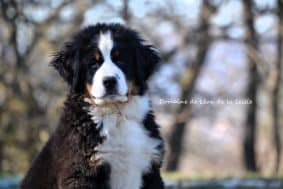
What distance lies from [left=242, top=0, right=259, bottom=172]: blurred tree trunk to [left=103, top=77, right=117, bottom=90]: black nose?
1544cm

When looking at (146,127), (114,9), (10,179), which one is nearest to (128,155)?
(146,127)

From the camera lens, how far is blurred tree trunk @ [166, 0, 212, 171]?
21094 millimetres

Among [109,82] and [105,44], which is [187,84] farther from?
[109,82]

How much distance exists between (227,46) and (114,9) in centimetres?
805

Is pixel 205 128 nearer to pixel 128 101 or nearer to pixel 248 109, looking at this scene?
pixel 248 109

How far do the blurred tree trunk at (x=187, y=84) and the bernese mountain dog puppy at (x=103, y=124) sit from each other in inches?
586

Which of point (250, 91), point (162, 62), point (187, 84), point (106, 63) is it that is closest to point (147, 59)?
point (106, 63)

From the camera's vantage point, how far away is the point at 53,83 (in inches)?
795

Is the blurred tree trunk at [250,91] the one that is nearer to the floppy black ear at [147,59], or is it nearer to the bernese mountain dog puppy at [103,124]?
the floppy black ear at [147,59]

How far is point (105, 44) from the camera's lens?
5965 mm

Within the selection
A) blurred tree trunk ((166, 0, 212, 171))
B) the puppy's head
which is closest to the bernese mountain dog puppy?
the puppy's head

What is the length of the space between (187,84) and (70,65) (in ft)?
55.0

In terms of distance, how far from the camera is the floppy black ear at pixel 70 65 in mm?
6074

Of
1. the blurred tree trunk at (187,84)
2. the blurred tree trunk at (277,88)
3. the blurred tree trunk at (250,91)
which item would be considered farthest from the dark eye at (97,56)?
the blurred tree trunk at (250,91)
